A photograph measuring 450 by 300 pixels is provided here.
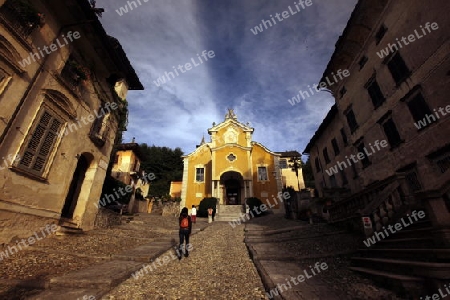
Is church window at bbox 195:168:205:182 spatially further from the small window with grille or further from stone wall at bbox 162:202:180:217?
the small window with grille

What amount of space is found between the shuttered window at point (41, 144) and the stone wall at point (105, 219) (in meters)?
4.08

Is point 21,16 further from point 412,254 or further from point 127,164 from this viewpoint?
point 127,164

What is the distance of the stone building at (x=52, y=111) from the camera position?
19.9ft

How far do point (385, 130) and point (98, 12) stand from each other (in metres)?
15.3

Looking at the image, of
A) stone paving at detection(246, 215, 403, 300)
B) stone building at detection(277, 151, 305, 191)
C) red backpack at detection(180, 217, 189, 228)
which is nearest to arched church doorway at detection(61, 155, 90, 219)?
red backpack at detection(180, 217, 189, 228)

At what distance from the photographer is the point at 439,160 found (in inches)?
327

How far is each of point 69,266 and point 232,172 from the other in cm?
2027

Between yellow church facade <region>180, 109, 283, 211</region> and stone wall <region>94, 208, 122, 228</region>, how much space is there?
12.1 metres

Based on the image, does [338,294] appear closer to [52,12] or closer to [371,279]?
[371,279]

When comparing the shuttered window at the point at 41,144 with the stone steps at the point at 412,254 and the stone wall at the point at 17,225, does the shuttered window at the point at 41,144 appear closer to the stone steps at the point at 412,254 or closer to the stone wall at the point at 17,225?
the stone wall at the point at 17,225

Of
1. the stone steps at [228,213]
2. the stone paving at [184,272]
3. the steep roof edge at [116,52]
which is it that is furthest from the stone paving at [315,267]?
the steep roof edge at [116,52]

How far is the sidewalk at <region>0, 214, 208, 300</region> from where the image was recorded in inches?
145

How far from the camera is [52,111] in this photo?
763 cm

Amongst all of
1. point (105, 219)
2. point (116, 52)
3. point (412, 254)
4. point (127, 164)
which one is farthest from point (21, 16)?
point (127, 164)
